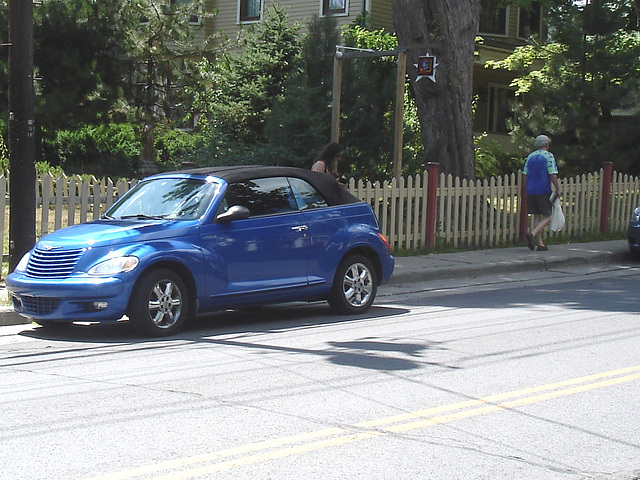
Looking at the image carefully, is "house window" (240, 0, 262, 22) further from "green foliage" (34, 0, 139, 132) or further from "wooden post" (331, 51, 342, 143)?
"wooden post" (331, 51, 342, 143)

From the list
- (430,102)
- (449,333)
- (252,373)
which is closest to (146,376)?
(252,373)

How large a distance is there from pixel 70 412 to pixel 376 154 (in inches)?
581

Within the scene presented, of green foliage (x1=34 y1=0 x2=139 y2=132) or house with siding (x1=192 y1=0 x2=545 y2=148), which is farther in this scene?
house with siding (x1=192 y1=0 x2=545 y2=148)

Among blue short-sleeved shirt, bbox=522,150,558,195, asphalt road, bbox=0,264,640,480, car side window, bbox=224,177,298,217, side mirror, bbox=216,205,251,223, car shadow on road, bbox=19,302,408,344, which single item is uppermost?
blue short-sleeved shirt, bbox=522,150,558,195

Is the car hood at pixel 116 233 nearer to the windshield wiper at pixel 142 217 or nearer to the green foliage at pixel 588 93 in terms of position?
the windshield wiper at pixel 142 217

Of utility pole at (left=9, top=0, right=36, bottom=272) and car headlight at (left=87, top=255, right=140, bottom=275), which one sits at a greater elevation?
utility pole at (left=9, top=0, right=36, bottom=272)

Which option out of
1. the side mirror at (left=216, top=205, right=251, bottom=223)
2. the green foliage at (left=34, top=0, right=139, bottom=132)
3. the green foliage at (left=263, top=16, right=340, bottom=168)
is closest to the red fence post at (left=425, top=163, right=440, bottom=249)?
the green foliage at (left=263, top=16, right=340, bottom=168)

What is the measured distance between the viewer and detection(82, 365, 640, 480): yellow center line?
4.91m

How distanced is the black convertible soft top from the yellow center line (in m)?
4.18

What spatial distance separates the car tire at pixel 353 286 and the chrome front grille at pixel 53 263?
295 cm

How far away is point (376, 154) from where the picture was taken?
2030 centimetres

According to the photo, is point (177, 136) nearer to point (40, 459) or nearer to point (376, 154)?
point (376, 154)

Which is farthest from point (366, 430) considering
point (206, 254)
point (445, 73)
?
point (445, 73)

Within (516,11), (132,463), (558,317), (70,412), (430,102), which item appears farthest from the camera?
(516,11)
